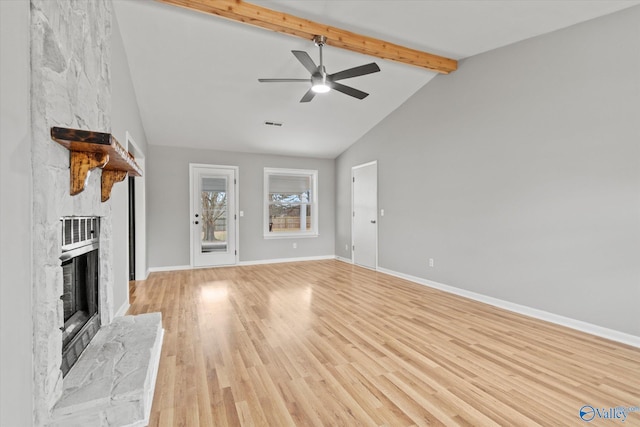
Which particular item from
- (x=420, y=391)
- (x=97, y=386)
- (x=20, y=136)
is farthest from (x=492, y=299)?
(x=20, y=136)

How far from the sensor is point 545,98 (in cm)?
310

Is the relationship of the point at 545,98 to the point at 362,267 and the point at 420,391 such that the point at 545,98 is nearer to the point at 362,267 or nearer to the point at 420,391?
the point at 420,391

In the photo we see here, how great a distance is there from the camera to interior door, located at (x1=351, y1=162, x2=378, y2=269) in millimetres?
5758

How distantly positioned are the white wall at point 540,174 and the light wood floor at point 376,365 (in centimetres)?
44

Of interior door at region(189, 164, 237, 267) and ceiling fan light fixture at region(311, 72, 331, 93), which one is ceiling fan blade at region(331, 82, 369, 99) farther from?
interior door at region(189, 164, 237, 267)

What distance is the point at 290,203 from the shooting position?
689 cm

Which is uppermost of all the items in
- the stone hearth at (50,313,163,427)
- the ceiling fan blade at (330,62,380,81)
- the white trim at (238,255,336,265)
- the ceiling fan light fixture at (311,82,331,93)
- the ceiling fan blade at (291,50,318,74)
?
the ceiling fan blade at (291,50,318,74)

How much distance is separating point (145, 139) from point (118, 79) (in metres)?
2.42

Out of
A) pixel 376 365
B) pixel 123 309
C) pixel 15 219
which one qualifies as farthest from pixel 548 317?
pixel 123 309

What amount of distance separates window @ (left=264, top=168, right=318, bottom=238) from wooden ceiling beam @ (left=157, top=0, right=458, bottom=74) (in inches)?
142

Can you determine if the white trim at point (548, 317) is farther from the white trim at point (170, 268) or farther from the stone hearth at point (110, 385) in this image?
the white trim at point (170, 268)

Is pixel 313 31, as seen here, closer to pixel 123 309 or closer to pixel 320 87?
pixel 320 87

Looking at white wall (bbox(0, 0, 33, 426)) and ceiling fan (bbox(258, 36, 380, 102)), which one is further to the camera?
ceiling fan (bbox(258, 36, 380, 102))

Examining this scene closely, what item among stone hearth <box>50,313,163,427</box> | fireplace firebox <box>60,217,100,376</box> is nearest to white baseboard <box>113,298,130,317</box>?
fireplace firebox <box>60,217,100,376</box>
